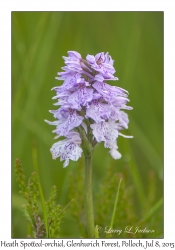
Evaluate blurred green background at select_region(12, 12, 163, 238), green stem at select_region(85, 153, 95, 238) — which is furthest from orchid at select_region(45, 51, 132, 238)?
blurred green background at select_region(12, 12, 163, 238)

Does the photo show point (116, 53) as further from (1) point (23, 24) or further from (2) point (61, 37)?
(1) point (23, 24)

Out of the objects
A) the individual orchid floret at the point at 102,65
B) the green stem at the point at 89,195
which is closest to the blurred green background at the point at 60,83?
the green stem at the point at 89,195

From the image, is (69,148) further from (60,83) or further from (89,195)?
(60,83)

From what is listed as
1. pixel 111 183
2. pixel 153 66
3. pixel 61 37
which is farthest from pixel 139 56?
pixel 111 183

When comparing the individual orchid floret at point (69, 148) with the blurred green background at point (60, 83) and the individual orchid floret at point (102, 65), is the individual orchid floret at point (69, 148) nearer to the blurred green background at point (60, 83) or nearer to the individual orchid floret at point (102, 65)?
the individual orchid floret at point (102, 65)

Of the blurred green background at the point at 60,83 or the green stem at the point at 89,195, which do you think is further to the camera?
the blurred green background at the point at 60,83

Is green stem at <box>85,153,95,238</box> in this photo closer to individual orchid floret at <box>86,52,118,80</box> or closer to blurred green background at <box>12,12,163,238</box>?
individual orchid floret at <box>86,52,118,80</box>

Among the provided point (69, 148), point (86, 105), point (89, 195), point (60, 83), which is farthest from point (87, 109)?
point (60, 83)

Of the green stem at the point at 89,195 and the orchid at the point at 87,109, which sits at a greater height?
the orchid at the point at 87,109
